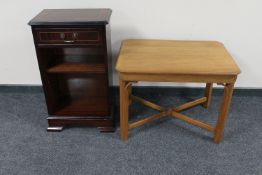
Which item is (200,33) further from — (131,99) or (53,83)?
(53,83)

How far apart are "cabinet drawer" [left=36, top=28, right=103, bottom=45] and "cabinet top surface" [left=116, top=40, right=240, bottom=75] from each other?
223 millimetres

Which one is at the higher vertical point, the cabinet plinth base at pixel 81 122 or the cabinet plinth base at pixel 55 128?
the cabinet plinth base at pixel 81 122

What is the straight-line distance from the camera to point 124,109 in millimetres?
1886

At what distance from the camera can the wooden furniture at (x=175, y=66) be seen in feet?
5.54

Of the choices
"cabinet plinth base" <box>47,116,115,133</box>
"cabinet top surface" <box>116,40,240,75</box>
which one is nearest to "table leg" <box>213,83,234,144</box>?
"cabinet top surface" <box>116,40,240,75</box>

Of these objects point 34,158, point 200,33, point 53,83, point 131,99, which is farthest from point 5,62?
point 200,33

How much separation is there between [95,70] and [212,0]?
3.53 feet

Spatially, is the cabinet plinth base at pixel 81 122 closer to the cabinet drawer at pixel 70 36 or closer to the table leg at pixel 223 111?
the cabinet drawer at pixel 70 36

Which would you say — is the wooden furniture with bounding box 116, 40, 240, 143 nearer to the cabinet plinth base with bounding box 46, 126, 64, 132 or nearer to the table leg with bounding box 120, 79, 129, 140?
the table leg with bounding box 120, 79, 129, 140

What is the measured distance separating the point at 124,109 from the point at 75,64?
51 centimetres

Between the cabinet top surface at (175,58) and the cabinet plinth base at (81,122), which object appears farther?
the cabinet plinth base at (81,122)

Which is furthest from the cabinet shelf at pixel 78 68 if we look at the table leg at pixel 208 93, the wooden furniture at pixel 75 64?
the table leg at pixel 208 93

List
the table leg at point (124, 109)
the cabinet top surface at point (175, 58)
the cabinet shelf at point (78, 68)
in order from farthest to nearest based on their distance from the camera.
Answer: the cabinet shelf at point (78, 68) → the table leg at point (124, 109) → the cabinet top surface at point (175, 58)

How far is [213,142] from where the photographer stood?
2.01 m
